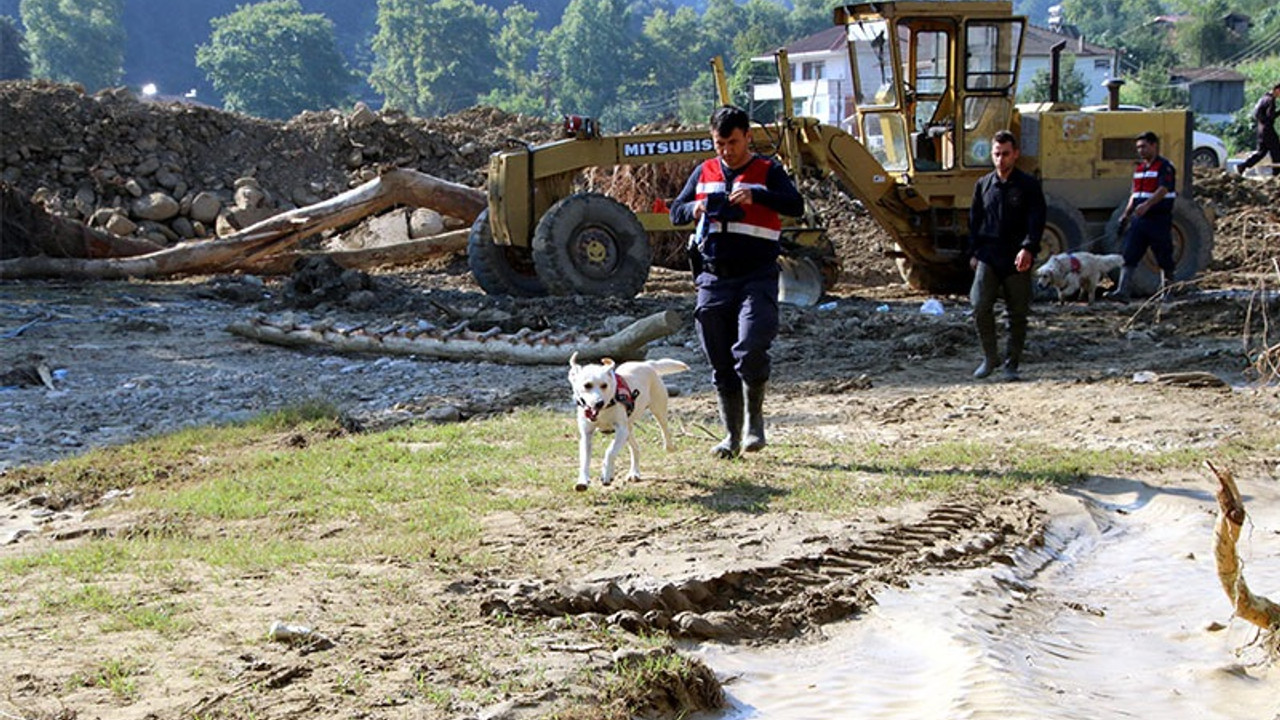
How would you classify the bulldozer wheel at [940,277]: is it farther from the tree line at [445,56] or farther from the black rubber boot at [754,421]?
the tree line at [445,56]

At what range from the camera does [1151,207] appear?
15102mm

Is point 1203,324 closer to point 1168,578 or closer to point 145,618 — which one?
point 1168,578

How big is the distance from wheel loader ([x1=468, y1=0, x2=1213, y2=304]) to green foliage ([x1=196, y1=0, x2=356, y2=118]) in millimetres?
86689

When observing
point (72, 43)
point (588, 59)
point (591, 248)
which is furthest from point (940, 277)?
point (588, 59)

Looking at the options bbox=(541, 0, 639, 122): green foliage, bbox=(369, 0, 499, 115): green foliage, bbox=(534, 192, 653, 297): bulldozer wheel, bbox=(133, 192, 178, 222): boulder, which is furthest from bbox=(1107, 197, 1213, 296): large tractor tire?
bbox=(369, 0, 499, 115): green foliage

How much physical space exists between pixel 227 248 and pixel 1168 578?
15.8 meters

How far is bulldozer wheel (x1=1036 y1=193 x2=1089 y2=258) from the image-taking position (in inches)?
674

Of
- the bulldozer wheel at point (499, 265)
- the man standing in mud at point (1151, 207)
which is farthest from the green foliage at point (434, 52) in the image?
the man standing in mud at point (1151, 207)

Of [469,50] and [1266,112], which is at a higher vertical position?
[469,50]

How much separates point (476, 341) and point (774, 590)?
7.67 metres

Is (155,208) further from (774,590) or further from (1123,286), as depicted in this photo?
(774,590)

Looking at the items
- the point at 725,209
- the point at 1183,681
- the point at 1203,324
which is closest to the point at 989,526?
the point at 1183,681

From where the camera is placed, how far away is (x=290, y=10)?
12506 centimetres

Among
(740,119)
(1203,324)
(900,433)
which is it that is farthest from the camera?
(1203,324)
